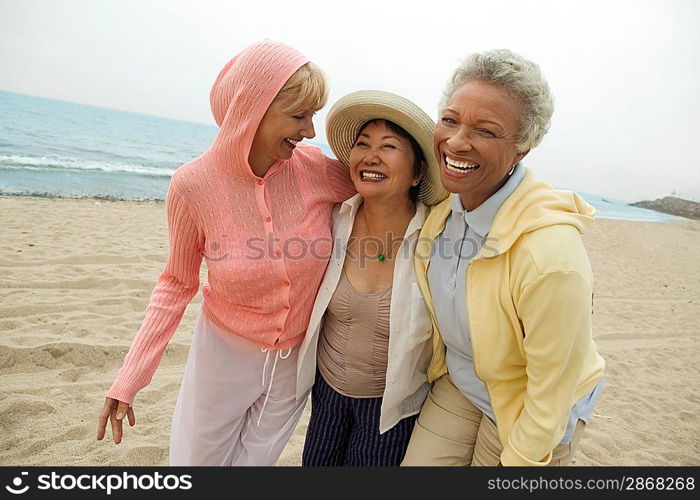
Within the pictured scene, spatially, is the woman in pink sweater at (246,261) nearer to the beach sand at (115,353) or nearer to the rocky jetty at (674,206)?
the beach sand at (115,353)

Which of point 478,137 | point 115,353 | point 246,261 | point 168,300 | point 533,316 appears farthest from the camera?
point 115,353

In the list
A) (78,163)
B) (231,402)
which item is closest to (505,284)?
(231,402)

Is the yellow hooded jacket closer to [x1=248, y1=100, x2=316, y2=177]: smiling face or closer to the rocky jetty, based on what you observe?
[x1=248, y1=100, x2=316, y2=177]: smiling face

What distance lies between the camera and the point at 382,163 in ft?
6.85

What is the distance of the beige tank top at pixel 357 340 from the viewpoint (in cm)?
210

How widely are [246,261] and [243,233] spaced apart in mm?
121

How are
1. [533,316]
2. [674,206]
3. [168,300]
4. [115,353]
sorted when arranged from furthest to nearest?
1. [674,206]
2. [115,353]
3. [168,300]
4. [533,316]

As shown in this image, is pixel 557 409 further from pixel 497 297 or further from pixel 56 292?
pixel 56 292

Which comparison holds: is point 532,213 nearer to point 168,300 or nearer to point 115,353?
point 168,300

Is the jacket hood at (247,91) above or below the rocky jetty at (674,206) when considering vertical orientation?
above

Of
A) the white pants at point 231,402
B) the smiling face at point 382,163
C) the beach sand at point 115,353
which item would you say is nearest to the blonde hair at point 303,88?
the smiling face at point 382,163

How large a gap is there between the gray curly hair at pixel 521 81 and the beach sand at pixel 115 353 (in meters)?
2.67

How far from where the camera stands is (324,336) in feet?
7.50

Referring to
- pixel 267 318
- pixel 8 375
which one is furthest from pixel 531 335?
pixel 8 375
